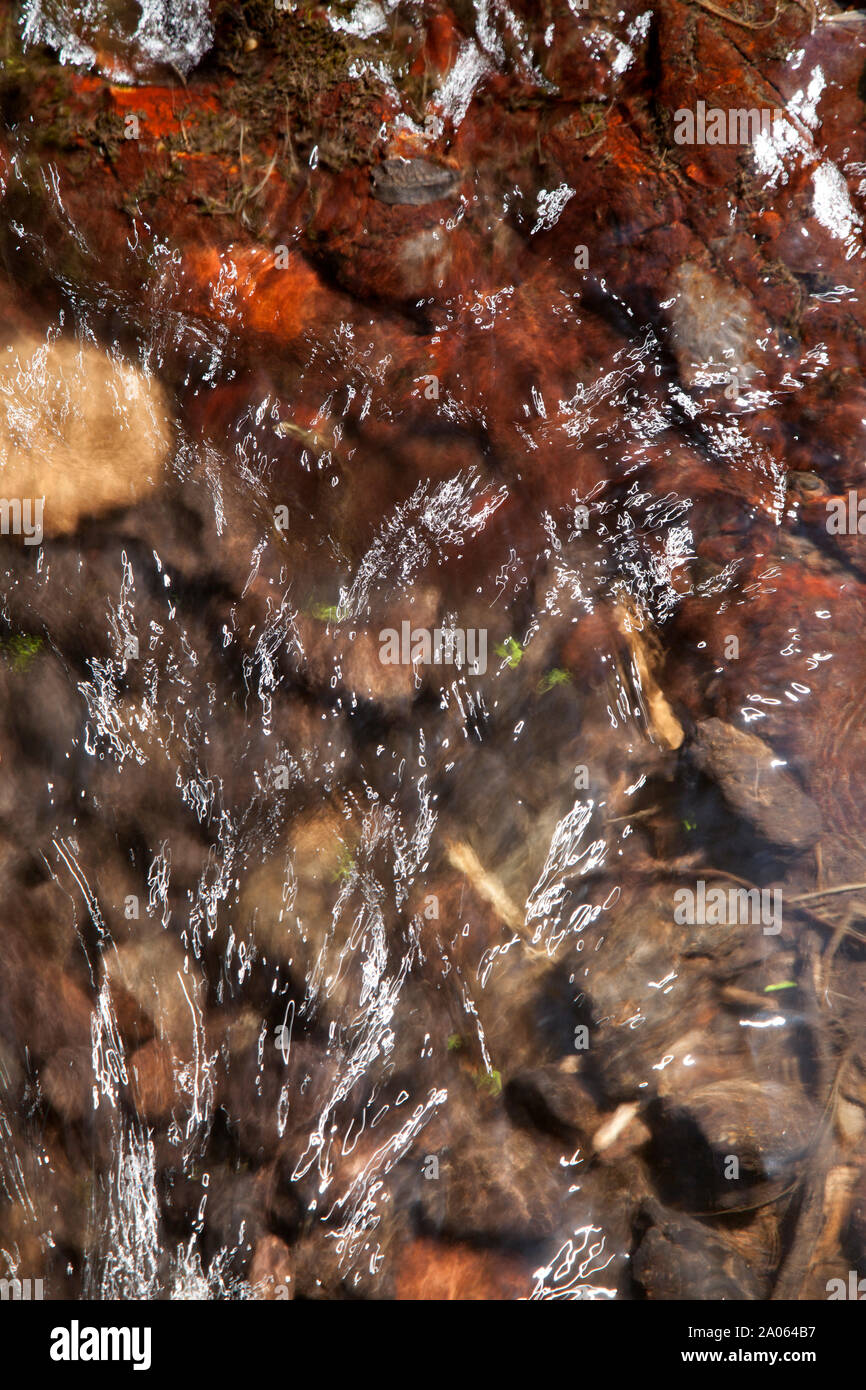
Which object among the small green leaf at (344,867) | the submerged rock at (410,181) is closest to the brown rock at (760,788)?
the small green leaf at (344,867)

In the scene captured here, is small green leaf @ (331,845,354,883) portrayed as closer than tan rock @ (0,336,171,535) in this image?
No

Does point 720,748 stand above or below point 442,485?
below

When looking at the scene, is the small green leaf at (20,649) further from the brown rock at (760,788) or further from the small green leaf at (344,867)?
the brown rock at (760,788)

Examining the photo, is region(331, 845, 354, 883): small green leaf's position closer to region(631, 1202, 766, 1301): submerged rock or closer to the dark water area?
the dark water area

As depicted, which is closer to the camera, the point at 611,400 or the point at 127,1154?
the point at 127,1154

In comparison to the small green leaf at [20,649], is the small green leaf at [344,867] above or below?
below

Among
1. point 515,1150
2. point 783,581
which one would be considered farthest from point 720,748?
point 515,1150

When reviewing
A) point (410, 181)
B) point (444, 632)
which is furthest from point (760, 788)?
point (410, 181)

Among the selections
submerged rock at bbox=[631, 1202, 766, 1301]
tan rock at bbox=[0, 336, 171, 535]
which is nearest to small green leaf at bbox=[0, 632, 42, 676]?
tan rock at bbox=[0, 336, 171, 535]

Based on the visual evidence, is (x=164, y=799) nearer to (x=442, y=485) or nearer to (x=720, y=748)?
(x=442, y=485)
